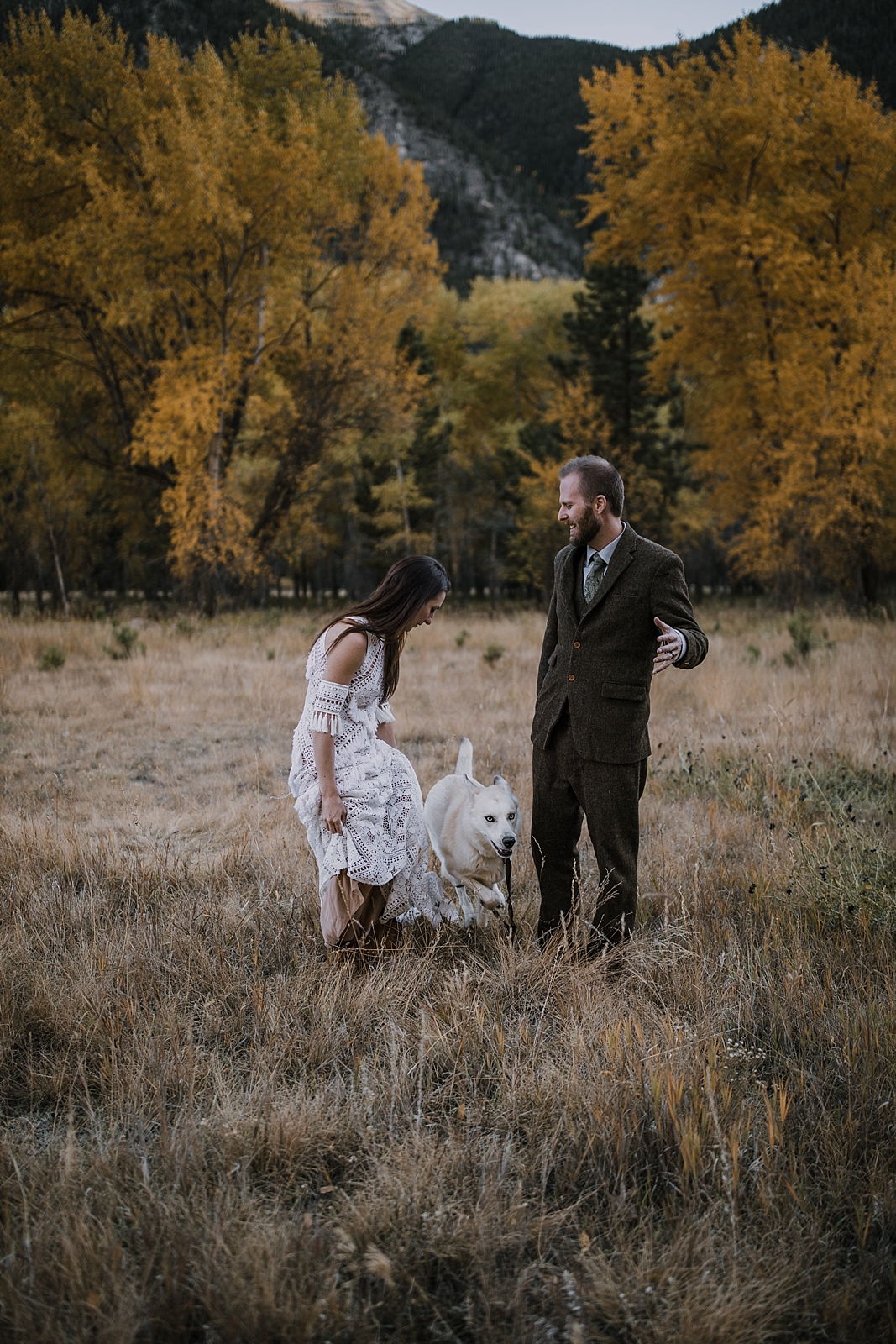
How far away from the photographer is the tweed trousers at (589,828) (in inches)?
118

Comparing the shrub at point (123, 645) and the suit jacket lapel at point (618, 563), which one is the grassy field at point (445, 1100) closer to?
the suit jacket lapel at point (618, 563)

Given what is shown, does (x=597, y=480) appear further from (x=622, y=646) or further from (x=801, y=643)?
(x=801, y=643)

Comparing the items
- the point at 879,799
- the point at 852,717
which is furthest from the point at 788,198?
the point at 879,799

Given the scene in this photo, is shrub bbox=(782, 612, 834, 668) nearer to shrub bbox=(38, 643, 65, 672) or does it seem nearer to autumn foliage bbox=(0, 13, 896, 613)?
autumn foliage bbox=(0, 13, 896, 613)

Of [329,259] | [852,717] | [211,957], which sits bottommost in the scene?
[211,957]

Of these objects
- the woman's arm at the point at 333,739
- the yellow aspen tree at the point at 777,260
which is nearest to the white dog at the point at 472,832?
the woman's arm at the point at 333,739

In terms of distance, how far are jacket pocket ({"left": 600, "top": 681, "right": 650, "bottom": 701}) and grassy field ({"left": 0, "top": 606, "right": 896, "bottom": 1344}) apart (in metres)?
1.07

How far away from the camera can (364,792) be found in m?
3.15

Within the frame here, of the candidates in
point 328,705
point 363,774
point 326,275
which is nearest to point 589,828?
point 363,774

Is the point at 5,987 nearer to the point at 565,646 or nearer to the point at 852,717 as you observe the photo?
the point at 565,646

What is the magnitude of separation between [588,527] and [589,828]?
3.99 feet

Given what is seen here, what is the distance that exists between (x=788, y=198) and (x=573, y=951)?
1680cm

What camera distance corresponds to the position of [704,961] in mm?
3066

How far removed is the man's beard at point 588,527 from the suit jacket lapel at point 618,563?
0.37 ft
